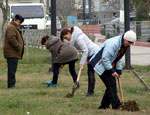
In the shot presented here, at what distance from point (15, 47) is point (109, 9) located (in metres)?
53.6

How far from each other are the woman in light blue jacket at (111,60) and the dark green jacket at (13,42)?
11.6 feet

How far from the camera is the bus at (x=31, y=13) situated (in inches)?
1142

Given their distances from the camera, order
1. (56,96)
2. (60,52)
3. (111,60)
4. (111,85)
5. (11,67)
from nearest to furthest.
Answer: (111,60)
(111,85)
(56,96)
(60,52)
(11,67)

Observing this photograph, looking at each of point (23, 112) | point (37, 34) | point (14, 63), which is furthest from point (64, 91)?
point (37, 34)

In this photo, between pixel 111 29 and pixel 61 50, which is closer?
pixel 61 50

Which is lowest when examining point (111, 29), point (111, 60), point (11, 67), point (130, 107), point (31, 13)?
point (130, 107)

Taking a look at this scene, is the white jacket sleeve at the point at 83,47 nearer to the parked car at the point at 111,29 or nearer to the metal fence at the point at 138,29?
the metal fence at the point at 138,29

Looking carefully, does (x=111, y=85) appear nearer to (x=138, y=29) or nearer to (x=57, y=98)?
(x=57, y=98)

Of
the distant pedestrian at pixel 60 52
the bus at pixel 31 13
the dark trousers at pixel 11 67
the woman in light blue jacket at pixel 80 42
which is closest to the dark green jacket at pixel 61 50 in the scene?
the distant pedestrian at pixel 60 52

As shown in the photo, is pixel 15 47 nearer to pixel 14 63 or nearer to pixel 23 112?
pixel 14 63

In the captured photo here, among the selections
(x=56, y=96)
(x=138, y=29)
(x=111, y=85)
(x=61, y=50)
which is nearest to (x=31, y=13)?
(x=138, y=29)

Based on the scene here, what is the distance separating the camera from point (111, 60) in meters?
7.64

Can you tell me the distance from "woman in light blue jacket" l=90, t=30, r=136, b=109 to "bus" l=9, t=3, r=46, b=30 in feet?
69.5

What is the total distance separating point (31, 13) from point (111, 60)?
22300mm
